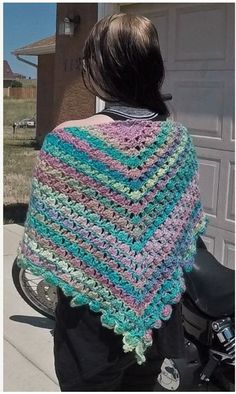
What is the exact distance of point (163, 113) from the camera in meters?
1.88

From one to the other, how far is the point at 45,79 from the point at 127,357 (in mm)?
19564

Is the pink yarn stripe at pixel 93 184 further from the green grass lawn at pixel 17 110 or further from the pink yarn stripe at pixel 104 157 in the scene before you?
the green grass lawn at pixel 17 110

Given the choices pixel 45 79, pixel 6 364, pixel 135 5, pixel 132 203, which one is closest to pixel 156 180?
pixel 132 203

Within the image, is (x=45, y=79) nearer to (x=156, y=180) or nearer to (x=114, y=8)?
(x=114, y=8)

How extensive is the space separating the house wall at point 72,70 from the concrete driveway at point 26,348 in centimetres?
226

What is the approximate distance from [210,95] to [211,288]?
2.00 meters

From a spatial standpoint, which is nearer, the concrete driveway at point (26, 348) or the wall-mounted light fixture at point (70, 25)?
the concrete driveway at point (26, 348)

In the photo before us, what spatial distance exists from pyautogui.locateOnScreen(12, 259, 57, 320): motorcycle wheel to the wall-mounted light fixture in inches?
129

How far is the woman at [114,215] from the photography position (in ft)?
5.62

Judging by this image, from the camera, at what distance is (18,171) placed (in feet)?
44.8

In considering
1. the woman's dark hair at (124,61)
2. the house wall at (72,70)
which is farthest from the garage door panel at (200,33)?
the woman's dark hair at (124,61)

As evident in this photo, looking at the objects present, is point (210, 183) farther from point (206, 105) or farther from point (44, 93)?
point (44, 93)

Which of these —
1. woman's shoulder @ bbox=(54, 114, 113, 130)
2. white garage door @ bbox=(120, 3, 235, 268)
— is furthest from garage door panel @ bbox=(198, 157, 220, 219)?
woman's shoulder @ bbox=(54, 114, 113, 130)

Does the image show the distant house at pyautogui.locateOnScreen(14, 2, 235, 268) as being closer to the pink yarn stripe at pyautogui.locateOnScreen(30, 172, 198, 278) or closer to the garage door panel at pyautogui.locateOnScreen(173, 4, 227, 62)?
the garage door panel at pyautogui.locateOnScreen(173, 4, 227, 62)
